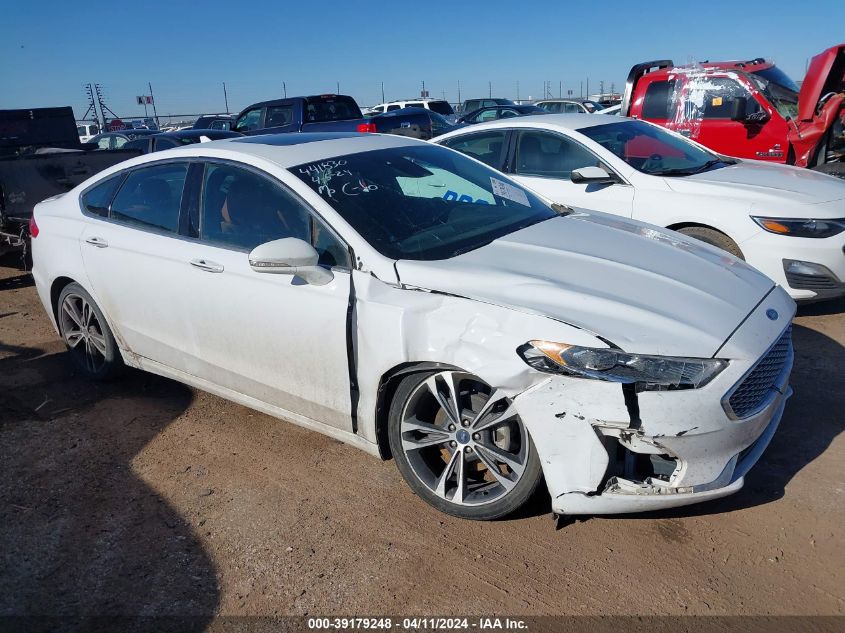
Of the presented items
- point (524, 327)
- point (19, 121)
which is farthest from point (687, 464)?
point (19, 121)

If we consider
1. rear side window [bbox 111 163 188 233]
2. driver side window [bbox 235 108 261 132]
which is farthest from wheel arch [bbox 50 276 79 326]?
driver side window [bbox 235 108 261 132]

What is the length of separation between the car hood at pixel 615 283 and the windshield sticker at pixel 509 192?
1.41 ft

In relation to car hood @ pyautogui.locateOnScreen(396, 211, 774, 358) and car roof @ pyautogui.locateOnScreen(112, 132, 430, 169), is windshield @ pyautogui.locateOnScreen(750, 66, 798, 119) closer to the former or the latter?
car hood @ pyautogui.locateOnScreen(396, 211, 774, 358)

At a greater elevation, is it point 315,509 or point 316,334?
point 316,334

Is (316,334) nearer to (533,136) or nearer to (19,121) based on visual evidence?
(533,136)

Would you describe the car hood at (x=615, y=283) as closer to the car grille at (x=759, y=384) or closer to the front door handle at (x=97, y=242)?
the car grille at (x=759, y=384)

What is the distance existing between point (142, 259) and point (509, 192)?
218 cm

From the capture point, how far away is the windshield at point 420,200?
10.8ft

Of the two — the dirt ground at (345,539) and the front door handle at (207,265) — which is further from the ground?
the front door handle at (207,265)

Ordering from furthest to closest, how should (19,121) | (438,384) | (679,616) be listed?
(19,121)
(438,384)
(679,616)

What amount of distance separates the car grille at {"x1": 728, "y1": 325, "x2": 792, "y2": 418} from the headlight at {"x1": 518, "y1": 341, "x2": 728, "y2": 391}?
16 cm

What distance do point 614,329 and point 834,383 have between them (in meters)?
2.26

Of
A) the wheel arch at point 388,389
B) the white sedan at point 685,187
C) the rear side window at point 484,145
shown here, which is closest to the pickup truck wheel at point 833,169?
the white sedan at point 685,187

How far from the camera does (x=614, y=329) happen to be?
265 cm
